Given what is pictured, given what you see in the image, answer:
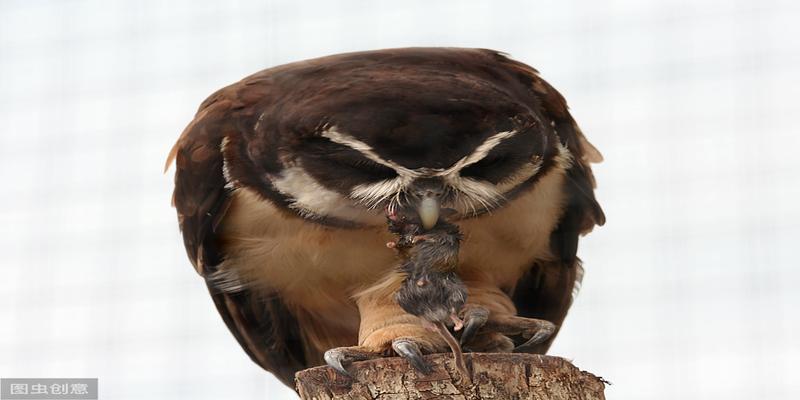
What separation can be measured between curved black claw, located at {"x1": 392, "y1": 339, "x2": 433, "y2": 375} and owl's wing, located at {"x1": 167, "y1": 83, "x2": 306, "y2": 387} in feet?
2.71

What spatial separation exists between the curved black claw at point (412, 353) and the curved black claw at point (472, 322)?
0.87 feet

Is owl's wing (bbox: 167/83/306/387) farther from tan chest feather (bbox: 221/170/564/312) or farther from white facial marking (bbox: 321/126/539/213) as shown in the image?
white facial marking (bbox: 321/126/539/213)

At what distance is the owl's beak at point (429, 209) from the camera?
2988mm

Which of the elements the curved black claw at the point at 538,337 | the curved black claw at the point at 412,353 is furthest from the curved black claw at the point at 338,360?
the curved black claw at the point at 538,337

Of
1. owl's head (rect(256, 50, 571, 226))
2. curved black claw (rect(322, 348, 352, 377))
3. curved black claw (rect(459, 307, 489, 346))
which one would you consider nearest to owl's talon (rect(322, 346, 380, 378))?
curved black claw (rect(322, 348, 352, 377))

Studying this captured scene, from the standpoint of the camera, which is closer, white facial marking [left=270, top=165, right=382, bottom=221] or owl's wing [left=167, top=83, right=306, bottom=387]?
white facial marking [left=270, top=165, right=382, bottom=221]

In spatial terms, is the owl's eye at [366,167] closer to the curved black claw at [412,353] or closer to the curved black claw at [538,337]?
the curved black claw at [412,353]

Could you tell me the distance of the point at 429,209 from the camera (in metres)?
2.99

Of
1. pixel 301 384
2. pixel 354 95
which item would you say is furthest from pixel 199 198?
pixel 301 384

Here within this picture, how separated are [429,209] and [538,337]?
2.21 ft

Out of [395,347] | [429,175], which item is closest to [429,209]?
[429,175]

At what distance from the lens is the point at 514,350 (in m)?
3.43

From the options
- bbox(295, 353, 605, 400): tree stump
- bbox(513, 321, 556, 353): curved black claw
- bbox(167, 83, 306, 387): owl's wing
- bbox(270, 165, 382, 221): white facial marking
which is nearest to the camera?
bbox(295, 353, 605, 400): tree stump

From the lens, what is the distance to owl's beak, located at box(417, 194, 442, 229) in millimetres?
2988
